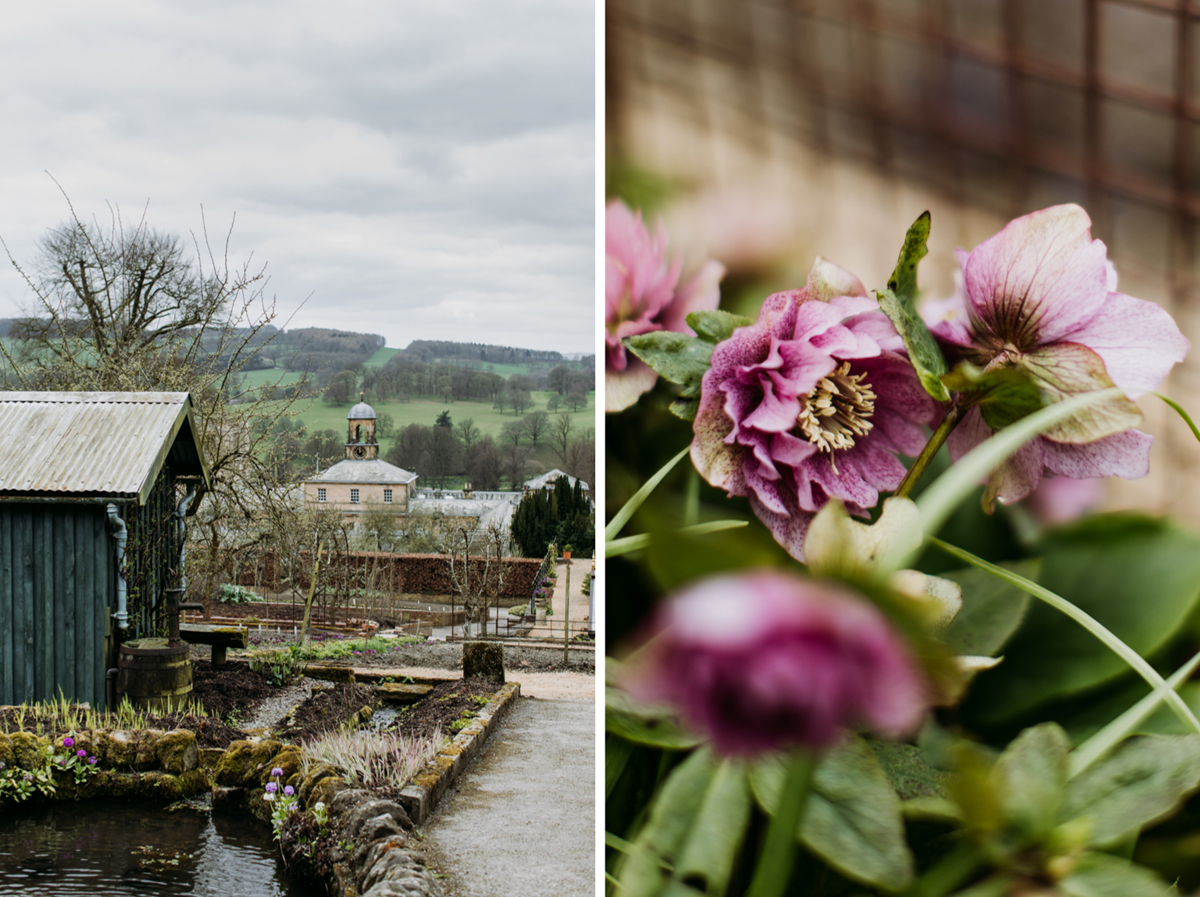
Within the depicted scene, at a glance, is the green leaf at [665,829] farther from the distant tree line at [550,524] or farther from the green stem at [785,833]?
the distant tree line at [550,524]

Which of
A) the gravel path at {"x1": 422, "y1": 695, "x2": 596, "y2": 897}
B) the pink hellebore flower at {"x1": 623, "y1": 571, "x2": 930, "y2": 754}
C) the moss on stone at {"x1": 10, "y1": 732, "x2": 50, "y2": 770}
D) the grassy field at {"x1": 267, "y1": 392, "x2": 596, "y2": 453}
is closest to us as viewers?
the pink hellebore flower at {"x1": 623, "y1": 571, "x2": 930, "y2": 754}

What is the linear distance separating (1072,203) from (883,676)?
0.39 meters

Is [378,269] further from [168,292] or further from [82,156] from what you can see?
[168,292]

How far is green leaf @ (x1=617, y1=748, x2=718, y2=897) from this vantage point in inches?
23.0

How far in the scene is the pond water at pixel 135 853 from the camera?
3.74 m

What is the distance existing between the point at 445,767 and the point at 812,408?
15.6 ft

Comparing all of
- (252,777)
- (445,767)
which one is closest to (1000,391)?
(445,767)

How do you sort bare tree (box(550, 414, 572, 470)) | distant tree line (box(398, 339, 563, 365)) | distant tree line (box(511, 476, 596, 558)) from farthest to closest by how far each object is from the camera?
distant tree line (box(398, 339, 563, 365)) → bare tree (box(550, 414, 572, 470)) → distant tree line (box(511, 476, 596, 558))

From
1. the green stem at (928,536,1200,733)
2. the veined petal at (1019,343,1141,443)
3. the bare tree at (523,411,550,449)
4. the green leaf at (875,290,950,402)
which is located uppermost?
the bare tree at (523,411,550,449)

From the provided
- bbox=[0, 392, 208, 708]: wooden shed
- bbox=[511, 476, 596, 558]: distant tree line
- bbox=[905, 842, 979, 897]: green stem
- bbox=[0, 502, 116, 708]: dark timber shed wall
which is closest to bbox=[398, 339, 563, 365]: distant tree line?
bbox=[511, 476, 596, 558]: distant tree line

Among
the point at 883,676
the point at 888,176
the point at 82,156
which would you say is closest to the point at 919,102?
the point at 888,176

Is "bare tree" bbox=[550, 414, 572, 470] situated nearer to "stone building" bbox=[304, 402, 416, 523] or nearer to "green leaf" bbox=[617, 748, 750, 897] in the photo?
"stone building" bbox=[304, 402, 416, 523]

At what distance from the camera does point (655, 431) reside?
0.66 metres

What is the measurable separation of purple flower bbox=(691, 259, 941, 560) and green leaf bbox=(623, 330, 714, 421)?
0.01 m
